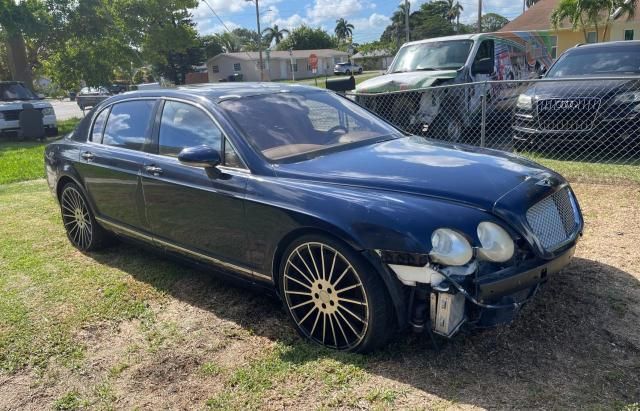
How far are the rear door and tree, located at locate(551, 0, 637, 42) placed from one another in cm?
2907

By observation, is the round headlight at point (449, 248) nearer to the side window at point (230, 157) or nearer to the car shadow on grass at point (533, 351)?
the car shadow on grass at point (533, 351)

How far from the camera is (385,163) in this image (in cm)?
351

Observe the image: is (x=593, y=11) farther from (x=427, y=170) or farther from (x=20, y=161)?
(x=427, y=170)

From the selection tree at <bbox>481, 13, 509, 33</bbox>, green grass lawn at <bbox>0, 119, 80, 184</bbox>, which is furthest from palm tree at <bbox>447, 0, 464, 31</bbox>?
green grass lawn at <bbox>0, 119, 80, 184</bbox>

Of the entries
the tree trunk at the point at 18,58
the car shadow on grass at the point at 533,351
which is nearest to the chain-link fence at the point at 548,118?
the car shadow on grass at the point at 533,351

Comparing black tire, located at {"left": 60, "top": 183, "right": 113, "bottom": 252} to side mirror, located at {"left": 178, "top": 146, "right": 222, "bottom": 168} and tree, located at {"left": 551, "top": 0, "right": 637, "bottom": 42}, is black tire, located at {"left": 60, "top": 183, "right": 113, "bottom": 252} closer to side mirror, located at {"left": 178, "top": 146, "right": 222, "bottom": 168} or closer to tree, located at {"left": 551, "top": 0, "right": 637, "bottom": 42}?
side mirror, located at {"left": 178, "top": 146, "right": 222, "bottom": 168}

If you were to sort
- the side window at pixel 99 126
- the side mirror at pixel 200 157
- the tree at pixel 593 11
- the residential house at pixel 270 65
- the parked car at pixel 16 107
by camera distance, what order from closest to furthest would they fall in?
1. the side mirror at pixel 200 157
2. the side window at pixel 99 126
3. the parked car at pixel 16 107
4. the tree at pixel 593 11
5. the residential house at pixel 270 65

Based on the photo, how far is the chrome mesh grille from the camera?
313 cm

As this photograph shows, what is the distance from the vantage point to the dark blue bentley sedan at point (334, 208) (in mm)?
2881

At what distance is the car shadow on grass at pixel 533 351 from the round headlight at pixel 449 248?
665 millimetres

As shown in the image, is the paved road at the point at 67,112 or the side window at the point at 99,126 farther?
the paved road at the point at 67,112

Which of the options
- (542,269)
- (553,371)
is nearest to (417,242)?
(542,269)

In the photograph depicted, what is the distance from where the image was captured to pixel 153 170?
13.8ft

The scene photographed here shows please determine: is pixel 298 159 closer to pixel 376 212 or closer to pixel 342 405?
pixel 376 212
